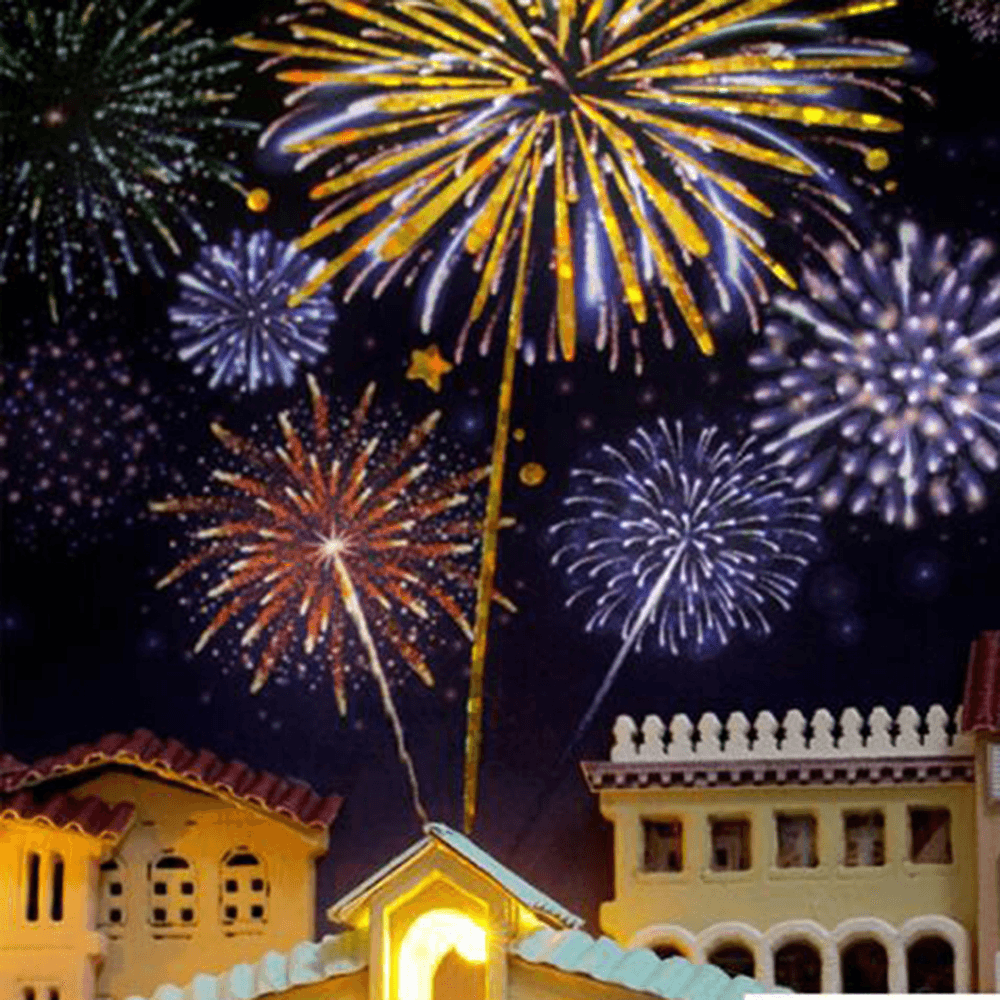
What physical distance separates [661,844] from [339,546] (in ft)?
2.00

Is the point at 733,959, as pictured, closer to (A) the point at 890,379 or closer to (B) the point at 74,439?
(A) the point at 890,379

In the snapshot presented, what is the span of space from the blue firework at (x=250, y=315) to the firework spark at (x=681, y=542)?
452mm

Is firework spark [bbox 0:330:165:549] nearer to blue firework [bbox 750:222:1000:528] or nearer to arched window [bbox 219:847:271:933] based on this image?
arched window [bbox 219:847:271:933]

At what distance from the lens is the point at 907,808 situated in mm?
3033

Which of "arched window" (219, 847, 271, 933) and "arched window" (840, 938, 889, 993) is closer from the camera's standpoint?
"arched window" (840, 938, 889, 993)

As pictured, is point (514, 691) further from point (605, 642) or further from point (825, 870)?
point (825, 870)

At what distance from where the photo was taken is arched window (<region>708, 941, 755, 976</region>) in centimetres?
304

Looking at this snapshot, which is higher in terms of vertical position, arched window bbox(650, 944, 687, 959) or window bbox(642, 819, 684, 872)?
window bbox(642, 819, 684, 872)

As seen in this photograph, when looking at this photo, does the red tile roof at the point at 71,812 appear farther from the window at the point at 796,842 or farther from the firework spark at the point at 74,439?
the window at the point at 796,842

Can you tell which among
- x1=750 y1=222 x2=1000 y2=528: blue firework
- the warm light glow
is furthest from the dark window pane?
x1=750 y1=222 x2=1000 y2=528: blue firework

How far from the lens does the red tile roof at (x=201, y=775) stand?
317 cm

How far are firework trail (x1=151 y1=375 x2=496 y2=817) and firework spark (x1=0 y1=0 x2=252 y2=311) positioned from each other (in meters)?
0.36

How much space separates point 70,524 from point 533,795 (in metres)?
→ 0.78

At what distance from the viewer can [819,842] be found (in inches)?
120
